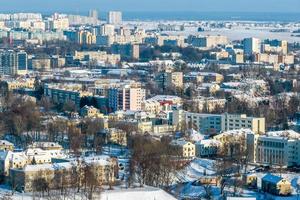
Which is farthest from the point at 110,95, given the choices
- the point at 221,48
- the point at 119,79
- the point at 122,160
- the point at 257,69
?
the point at 221,48

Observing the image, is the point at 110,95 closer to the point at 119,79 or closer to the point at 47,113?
the point at 47,113

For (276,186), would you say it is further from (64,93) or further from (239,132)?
(64,93)

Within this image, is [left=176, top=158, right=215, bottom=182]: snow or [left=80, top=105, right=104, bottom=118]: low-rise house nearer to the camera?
[left=176, top=158, right=215, bottom=182]: snow

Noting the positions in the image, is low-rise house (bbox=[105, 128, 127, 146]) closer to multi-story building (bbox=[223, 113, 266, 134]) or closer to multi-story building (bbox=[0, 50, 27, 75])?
multi-story building (bbox=[223, 113, 266, 134])

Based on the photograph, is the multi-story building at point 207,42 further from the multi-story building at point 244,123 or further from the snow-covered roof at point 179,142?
the snow-covered roof at point 179,142

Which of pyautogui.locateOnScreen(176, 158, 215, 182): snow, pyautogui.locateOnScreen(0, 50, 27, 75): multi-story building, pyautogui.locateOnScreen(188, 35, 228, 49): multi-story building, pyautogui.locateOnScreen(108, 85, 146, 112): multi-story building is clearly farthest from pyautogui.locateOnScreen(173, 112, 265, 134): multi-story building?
pyautogui.locateOnScreen(188, 35, 228, 49): multi-story building

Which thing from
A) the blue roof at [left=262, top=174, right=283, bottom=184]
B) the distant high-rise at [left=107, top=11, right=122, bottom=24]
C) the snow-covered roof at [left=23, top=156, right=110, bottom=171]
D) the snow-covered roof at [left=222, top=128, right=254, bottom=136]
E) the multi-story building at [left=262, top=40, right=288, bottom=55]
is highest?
the distant high-rise at [left=107, top=11, right=122, bottom=24]

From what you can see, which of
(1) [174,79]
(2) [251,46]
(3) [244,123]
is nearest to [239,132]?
(3) [244,123]

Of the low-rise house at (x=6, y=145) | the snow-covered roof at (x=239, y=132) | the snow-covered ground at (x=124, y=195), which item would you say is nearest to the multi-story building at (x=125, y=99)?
the snow-covered roof at (x=239, y=132)
